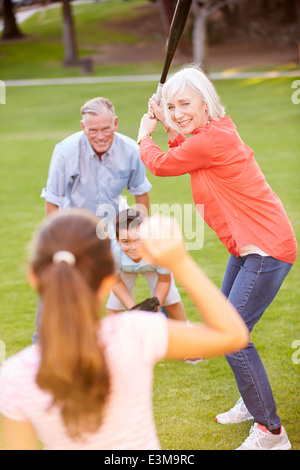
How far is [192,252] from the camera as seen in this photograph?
7.33 metres

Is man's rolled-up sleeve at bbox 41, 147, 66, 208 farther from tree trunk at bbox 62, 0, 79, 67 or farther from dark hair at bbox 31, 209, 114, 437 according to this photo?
tree trunk at bbox 62, 0, 79, 67

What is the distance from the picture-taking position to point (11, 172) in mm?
11742

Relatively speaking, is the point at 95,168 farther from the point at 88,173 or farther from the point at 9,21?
the point at 9,21

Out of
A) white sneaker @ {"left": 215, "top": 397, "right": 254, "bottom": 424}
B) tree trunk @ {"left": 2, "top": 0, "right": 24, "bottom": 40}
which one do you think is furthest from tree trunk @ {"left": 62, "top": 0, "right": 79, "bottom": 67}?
white sneaker @ {"left": 215, "top": 397, "right": 254, "bottom": 424}

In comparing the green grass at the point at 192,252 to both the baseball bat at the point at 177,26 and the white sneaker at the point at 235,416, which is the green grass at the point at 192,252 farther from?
the baseball bat at the point at 177,26

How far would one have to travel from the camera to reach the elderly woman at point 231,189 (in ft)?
10.5

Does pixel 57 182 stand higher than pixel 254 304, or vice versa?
pixel 57 182

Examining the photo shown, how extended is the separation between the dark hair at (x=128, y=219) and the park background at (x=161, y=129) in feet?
3.70

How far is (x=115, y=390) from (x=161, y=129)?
49.3 feet

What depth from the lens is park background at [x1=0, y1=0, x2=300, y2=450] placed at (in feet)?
14.1

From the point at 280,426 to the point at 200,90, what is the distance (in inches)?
74.7

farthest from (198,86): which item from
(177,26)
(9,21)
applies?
(9,21)

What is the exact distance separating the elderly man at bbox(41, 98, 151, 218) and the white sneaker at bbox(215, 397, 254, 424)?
1.73 metres

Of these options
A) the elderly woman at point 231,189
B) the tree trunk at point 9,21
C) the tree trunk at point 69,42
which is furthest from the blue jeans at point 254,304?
the tree trunk at point 9,21
